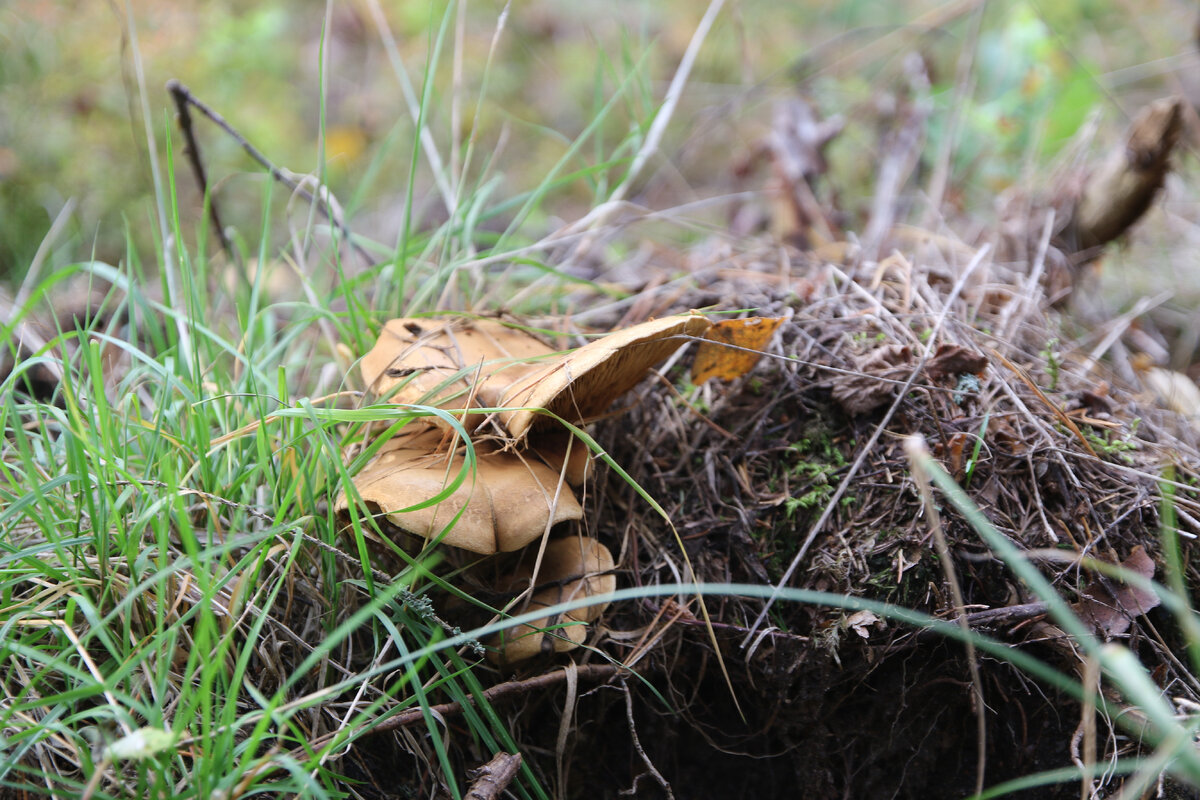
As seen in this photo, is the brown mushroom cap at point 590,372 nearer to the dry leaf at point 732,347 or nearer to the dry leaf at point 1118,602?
the dry leaf at point 732,347

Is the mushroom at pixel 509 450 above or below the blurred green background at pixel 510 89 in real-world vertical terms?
below

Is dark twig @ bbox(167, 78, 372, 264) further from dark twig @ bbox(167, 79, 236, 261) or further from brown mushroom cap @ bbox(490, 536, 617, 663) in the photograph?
brown mushroom cap @ bbox(490, 536, 617, 663)

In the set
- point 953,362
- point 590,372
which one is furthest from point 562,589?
point 953,362

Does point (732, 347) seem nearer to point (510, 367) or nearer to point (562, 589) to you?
point (510, 367)

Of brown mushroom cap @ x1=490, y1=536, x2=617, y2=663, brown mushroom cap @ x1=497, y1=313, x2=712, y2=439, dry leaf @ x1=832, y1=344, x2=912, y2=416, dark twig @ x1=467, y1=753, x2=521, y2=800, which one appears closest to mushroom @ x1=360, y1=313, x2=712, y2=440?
brown mushroom cap @ x1=497, y1=313, x2=712, y2=439

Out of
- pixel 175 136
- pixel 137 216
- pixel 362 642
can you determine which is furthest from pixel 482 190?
pixel 137 216

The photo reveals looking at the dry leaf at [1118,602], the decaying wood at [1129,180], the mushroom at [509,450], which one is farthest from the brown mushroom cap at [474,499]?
the decaying wood at [1129,180]
